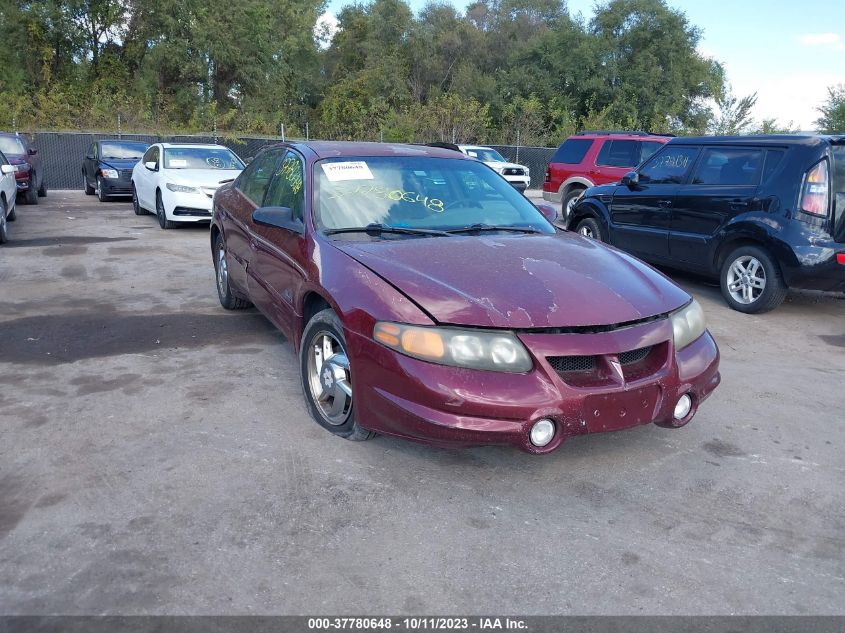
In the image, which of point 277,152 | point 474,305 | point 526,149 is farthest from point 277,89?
point 474,305

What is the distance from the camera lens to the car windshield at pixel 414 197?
445cm

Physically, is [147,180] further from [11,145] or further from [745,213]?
[745,213]

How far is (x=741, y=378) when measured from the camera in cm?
529

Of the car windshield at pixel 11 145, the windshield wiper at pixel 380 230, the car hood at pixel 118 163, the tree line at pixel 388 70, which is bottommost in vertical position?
the windshield wiper at pixel 380 230

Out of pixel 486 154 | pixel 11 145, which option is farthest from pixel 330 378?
pixel 486 154

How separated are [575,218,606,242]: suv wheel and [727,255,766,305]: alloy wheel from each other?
211 cm

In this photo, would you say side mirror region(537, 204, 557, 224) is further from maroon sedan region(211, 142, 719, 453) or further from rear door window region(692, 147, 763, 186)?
rear door window region(692, 147, 763, 186)

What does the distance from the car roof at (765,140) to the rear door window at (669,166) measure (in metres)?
0.12

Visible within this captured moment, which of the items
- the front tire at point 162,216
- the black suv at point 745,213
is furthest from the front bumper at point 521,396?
the front tire at point 162,216

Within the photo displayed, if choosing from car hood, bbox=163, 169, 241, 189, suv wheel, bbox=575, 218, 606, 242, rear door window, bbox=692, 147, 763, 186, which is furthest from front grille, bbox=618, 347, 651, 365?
car hood, bbox=163, 169, 241, 189

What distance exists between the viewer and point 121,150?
59.0 ft

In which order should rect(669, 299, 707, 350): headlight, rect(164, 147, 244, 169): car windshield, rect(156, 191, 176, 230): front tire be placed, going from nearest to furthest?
rect(669, 299, 707, 350): headlight
rect(156, 191, 176, 230): front tire
rect(164, 147, 244, 169): car windshield

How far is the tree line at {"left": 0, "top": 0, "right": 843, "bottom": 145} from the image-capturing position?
3559 cm

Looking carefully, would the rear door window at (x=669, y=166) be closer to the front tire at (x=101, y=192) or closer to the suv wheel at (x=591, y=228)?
the suv wheel at (x=591, y=228)
